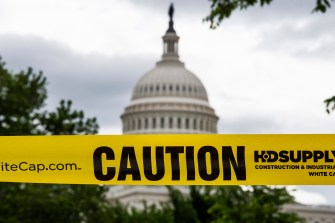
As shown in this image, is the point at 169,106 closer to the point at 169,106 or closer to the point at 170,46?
the point at 169,106

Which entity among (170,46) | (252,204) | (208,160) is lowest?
(208,160)

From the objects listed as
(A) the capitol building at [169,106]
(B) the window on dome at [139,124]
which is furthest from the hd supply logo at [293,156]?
(B) the window on dome at [139,124]

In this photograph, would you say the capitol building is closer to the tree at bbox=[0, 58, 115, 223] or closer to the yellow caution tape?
the tree at bbox=[0, 58, 115, 223]

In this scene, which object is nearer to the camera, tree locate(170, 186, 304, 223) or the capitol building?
tree locate(170, 186, 304, 223)

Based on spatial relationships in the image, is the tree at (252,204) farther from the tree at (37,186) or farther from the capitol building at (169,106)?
the capitol building at (169,106)

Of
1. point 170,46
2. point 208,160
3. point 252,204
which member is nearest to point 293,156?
point 208,160

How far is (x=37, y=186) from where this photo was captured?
4281cm

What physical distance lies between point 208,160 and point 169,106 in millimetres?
157217

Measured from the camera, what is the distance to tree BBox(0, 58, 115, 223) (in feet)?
136

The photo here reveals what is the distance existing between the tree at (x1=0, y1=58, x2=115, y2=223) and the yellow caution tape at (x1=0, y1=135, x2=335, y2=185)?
1147 inches

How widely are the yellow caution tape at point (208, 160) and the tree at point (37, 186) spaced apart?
29.1 m

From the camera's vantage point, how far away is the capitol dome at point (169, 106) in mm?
167000

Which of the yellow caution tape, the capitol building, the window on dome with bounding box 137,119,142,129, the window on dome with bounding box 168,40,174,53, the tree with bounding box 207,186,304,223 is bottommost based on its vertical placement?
the yellow caution tape

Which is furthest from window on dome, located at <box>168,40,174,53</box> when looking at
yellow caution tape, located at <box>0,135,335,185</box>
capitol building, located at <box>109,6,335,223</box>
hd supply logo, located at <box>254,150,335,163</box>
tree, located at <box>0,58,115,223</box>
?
hd supply logo, located at <box>254,150,335,163</box>
